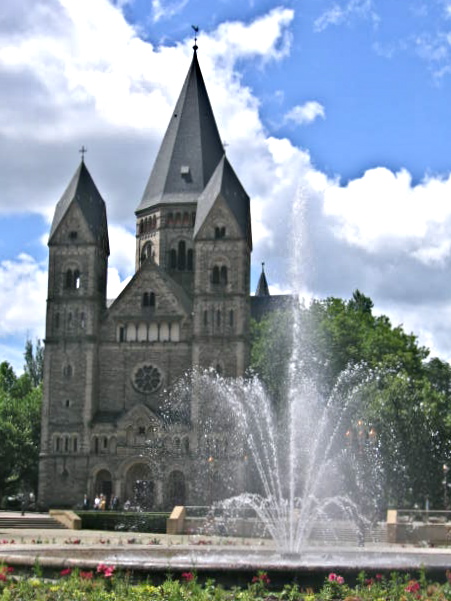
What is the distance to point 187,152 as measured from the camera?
89.7 meters

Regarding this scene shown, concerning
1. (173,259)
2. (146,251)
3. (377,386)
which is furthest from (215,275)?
(146,251)

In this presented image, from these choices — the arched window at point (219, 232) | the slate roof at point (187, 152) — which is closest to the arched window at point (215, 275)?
the arched window at point (219, 232)

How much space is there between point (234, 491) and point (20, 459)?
62.4 feet

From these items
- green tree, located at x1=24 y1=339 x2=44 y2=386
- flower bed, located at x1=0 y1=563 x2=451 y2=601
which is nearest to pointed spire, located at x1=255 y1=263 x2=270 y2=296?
green tree, located at x1=24 y1=339 x2=44 y2=386

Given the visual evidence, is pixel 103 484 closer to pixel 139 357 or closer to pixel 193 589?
pixel 139 357

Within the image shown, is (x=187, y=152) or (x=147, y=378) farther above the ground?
(x=187, y=152)

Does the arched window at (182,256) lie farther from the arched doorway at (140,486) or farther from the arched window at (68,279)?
the arched doorway at (140,486)

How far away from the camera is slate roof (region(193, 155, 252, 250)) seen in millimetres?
74500

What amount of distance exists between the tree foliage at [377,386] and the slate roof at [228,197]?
770cm

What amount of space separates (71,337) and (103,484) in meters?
10.6

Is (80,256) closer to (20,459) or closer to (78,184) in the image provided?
(78,184)

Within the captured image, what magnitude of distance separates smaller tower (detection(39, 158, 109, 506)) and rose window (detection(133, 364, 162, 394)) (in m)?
2.99

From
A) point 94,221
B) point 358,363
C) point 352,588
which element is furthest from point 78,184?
point 352,588

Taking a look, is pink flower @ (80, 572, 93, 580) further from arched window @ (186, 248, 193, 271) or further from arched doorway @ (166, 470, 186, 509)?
arched window @ (186, 248, 193, 271)
